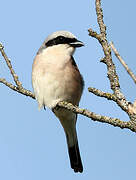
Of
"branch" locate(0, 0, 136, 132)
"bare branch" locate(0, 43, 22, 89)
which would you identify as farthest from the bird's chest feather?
"branch" locate(0, 0, 136, 132)

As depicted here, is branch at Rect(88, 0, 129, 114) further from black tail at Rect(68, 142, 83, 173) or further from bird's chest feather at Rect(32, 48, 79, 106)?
black tail at Rect(68, 142, 83, 173)

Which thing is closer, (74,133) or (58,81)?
(58,81)

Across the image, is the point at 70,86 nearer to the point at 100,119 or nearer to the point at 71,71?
the point at 71,71

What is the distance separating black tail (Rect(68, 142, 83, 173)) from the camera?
6402 mm

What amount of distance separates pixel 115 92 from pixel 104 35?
48 centimetres

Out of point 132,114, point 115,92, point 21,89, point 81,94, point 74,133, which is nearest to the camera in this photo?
point 132,114

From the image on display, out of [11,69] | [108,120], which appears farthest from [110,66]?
[11,69]

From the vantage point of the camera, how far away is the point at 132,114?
8.16 ft

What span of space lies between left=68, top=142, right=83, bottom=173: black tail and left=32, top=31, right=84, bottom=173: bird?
81 cm

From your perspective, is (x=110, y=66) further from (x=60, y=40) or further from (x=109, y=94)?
(x=60, y=40)

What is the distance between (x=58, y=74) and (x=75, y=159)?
1.94 meters

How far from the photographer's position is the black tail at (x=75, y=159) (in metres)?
6.40

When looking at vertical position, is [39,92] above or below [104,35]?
above

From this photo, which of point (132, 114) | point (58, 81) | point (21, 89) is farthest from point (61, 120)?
point (132, 114)
